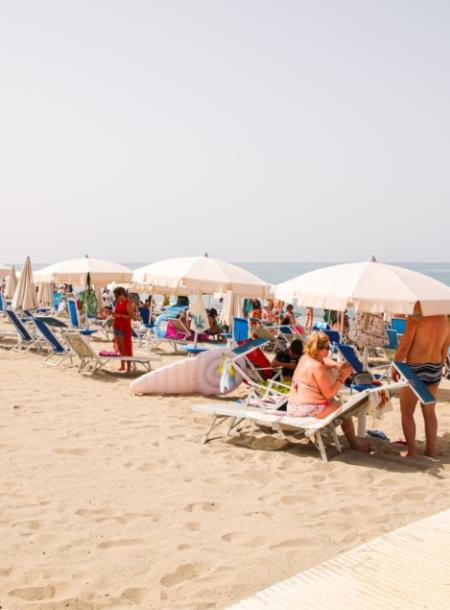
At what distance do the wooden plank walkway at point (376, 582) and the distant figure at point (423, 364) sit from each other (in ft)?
8.88

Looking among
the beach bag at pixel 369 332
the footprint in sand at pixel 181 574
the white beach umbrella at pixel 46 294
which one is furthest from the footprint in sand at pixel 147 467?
the white beach umbrella at pixel 46 294

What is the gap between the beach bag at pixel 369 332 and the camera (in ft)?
33.0

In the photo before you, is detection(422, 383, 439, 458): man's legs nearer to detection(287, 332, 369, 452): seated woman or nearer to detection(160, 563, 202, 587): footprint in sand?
detection(287, 332, 369, 452): seated woman

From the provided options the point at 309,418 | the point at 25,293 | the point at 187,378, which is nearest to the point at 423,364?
the point at 309,418

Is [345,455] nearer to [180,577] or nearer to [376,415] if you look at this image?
[376,415]

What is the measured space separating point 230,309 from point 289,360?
913cm

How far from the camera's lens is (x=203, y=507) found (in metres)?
4.13

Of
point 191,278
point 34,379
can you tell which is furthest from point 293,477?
point 191,278

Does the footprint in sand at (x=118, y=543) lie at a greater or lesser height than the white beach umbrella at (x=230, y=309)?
lesser

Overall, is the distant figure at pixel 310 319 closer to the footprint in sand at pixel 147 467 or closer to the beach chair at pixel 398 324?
the beach chair at pixel 398 324

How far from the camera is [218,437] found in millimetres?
5934

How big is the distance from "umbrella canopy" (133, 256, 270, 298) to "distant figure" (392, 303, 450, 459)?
18.3 feet

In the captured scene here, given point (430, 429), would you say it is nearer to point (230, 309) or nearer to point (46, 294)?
point (230, 309)

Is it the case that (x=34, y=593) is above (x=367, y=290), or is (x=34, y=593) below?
below
